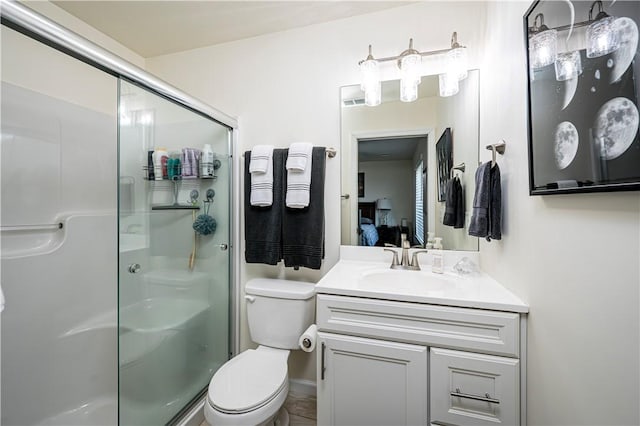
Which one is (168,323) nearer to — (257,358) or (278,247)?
(257,358)

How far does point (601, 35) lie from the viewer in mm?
549

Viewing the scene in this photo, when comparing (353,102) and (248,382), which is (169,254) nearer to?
(248,382)

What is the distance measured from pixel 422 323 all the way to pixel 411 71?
125 cm

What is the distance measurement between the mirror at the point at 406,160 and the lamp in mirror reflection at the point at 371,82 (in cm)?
5

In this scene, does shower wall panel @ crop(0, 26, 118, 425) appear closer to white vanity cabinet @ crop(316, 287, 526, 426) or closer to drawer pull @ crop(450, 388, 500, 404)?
white vanity cabinet @ crop(316, 287, 526, 426)

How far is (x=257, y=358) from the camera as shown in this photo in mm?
1365

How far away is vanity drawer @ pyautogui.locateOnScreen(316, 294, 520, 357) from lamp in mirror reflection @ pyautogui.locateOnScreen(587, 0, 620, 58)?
0.79 meters

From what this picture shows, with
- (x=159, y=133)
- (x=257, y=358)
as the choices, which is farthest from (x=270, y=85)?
(x=257, y=358)

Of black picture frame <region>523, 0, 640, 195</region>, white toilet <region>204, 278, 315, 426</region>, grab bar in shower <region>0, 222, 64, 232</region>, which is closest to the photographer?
black picture frame <region>523, 0, 640, 195</region>

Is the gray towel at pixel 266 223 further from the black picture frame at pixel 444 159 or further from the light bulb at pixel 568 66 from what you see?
the light bulb at pixel 568 66

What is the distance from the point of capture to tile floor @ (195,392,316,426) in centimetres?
144

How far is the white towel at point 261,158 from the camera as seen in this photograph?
1.54 meters

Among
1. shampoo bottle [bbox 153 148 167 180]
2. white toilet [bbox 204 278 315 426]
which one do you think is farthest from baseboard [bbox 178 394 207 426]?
shampoo bottle [bbox 153 148 167 180]

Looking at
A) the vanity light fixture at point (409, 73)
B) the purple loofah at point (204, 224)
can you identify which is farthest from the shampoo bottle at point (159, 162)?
the vanity light fixture at point (409, 73)
